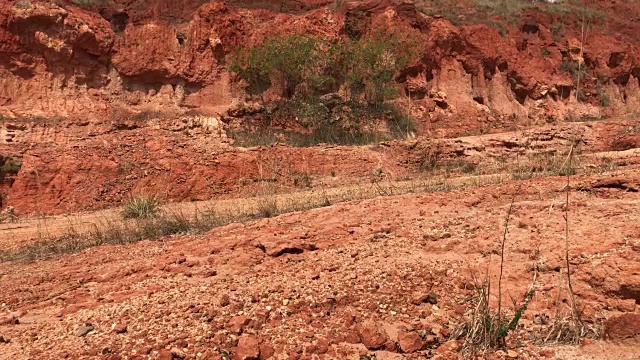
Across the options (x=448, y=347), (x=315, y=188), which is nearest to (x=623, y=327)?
(x=448, y=347)

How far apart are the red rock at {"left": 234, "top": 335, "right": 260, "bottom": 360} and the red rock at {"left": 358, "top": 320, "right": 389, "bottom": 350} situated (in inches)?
25.2

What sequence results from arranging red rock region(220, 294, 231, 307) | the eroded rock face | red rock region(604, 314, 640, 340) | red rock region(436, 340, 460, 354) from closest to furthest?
red rock region(604, 314, 640, 340), red rock region(436, 340, 460, 354), red rock region(220, 294, 231, 307), the eroded rock face

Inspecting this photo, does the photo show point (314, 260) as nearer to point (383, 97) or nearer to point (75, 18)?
point (383, 97)

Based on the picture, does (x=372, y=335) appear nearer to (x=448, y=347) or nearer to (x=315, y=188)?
(x=448, y=347)

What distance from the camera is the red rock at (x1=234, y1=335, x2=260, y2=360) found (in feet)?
8.89

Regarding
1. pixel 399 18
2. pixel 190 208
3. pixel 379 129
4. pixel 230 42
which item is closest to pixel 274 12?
pixel 230 42

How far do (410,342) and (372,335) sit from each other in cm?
23

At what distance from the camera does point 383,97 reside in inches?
750

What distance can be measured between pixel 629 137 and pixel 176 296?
511 inches

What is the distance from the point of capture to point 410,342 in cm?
277

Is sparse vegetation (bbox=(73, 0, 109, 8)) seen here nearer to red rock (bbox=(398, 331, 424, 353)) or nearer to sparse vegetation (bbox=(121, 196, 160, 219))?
sparse vegetation (bbox=(121, 196, 160, 219))

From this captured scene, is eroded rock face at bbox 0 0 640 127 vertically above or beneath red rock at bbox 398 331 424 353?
above

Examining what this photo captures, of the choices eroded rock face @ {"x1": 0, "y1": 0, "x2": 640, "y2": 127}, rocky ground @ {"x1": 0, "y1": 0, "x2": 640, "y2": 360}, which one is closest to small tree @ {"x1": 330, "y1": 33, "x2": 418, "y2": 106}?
rocky ground @ {"x1": 0, "y1": 0, "x2": 640, "y2": 360}

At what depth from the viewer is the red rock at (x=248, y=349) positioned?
2.71 metres
